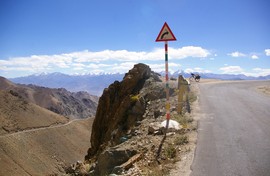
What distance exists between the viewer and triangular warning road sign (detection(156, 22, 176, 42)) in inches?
439

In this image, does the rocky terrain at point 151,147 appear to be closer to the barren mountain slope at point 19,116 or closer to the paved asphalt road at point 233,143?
the paved asphalt road at point 233,143

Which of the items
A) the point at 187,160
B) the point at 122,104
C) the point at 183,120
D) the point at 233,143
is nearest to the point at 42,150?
the point at 122,104

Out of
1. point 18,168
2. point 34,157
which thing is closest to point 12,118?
point 34,157

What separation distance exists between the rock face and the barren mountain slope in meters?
47.6

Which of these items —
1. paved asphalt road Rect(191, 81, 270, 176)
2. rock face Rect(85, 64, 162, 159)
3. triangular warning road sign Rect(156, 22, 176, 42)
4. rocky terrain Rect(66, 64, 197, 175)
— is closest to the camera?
paved asphalt road Rect(191, 81, 270, 176)

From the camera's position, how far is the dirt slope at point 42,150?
51.6m

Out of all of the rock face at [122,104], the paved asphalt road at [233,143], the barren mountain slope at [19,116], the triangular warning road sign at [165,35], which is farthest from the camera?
the barren mountain slope at [19,116]

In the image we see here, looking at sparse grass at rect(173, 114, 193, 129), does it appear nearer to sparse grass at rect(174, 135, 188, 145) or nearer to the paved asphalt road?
the paved asphalt road

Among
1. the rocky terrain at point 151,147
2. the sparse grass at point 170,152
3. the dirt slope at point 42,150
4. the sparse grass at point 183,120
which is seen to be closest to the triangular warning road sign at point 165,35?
the rocky terrain at point 151,147

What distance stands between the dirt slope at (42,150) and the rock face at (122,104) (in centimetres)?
2395

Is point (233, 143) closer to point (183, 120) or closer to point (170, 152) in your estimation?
point (170, 152)

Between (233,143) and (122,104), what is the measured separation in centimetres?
1530

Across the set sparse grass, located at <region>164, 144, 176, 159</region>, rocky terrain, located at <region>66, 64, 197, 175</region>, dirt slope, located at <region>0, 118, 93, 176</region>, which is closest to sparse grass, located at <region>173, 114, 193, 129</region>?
rocky terrain, located at <region>66, 64, 197, 175</region>

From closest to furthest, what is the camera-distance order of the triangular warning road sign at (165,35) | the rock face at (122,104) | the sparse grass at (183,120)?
the triangular warning road sign at (165,35) < the sparse grass at (183,120) < the rock face at (122,104)
